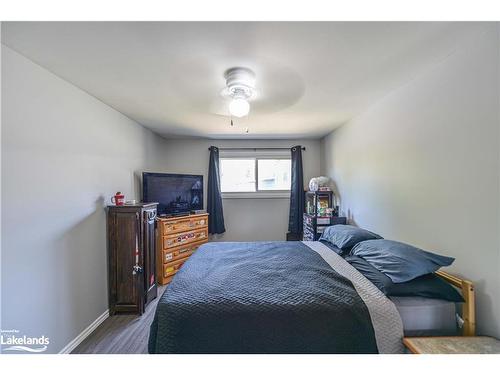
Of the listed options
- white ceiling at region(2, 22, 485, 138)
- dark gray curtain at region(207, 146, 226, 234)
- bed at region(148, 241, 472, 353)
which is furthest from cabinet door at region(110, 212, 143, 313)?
dark gray curtain at region(207, 146, 226, 234)

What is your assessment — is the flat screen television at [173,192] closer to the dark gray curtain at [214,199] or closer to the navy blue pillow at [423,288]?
the dark gray curtain at [214,199]

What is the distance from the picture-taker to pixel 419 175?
1757 mm

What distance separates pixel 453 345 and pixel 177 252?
115 inches

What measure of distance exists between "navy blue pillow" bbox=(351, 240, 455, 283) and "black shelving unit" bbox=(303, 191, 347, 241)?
1395 millimetres

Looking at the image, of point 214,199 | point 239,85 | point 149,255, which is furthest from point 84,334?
point 239,85

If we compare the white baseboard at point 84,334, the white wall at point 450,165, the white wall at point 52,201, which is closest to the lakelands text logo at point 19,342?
the white wall at point 52,201

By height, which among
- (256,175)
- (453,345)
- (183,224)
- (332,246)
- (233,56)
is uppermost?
(233,56)

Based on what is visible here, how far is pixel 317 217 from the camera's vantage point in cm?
316

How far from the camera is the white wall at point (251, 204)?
4.06 metres

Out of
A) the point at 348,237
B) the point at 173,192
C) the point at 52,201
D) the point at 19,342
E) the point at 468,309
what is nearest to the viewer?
the point at 468,309

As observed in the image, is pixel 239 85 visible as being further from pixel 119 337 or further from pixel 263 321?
pixel 119 337

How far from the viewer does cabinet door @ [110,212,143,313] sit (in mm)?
2254

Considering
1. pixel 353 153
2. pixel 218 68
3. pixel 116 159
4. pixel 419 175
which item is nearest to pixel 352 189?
pixel 353 153
